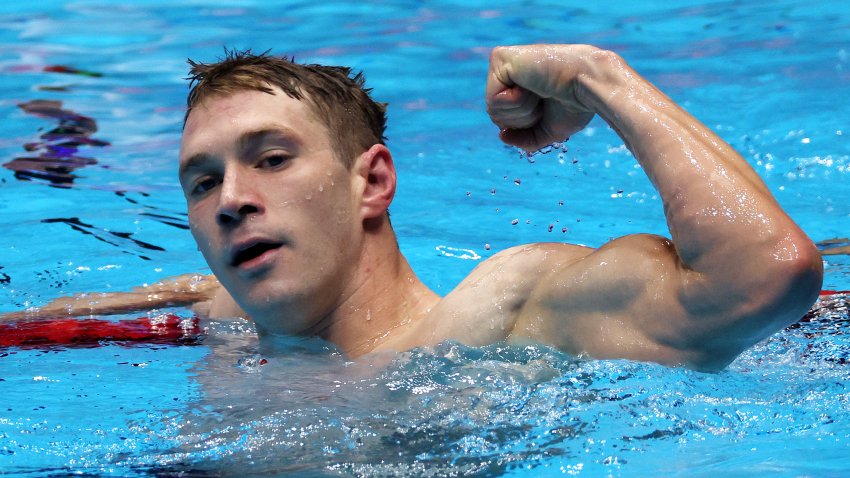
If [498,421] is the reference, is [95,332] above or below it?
above

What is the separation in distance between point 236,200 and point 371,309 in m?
0.53

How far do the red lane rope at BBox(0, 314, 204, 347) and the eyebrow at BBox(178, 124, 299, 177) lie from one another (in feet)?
2.98

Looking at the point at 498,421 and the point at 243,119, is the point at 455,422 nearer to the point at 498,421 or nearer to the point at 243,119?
the point at 498,421

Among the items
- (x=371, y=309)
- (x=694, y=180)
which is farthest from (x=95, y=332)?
(x=694, y=180)

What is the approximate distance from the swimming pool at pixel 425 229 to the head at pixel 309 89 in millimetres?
649

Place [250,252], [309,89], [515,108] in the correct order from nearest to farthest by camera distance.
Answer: [515,108]
[250,252]
[309,89]

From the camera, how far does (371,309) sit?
3160 mm

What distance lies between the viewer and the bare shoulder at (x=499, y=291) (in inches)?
107

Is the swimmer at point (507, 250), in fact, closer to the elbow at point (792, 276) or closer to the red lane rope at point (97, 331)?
the elbow at point (792, 276)

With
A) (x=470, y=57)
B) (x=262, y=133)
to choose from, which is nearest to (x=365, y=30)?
(x=470, y=57)

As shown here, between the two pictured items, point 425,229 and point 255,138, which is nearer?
point 255,138

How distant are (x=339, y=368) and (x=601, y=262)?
92 cm

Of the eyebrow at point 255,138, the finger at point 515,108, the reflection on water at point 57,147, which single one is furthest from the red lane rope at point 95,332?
the reflection on water at point 57,147

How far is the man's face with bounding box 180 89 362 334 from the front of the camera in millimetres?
2932
